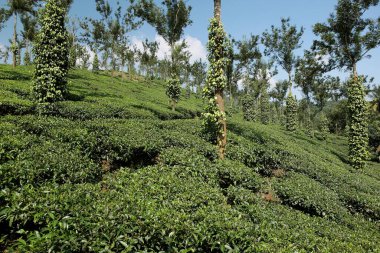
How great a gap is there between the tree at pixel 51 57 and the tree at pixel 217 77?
13.5 meters

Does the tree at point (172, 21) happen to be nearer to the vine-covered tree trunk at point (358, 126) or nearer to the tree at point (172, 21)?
the tree at point (172, 21)

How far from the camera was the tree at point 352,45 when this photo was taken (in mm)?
32344

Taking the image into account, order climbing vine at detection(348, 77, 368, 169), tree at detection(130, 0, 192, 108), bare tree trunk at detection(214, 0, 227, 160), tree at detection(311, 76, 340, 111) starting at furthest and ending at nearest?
1. tree at detection(311, 76, 340, 111)
2. tree at detection(130, 0, 192, 108)
3. climbing vine at detection(348, 77, 368, 169)
4. bare tree trunk at detection(214, 0, 227, 160)

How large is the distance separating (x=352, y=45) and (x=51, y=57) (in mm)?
36501

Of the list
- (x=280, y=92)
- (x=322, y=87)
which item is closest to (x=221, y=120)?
(x=322, y=87)

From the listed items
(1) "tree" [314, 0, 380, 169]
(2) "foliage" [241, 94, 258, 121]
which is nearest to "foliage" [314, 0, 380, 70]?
(1) "tree" [314, 0, 380, 169]

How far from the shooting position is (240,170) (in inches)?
580

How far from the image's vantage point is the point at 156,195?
31.2 ft

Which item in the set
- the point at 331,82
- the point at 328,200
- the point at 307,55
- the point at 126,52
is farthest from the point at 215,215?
the point at 331,82

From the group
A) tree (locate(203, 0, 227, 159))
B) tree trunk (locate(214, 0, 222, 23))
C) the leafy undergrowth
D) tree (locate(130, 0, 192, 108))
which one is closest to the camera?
the leafy undergrowth

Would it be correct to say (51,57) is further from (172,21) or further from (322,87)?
(322,87)

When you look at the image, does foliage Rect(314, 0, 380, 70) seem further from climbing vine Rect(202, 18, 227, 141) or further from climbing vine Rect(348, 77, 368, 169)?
climbing vine Rect(202, 18, 227, 141)

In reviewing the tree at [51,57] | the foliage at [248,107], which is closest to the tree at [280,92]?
the foliage at [248,107]

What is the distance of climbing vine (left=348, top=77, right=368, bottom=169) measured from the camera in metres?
31.8
